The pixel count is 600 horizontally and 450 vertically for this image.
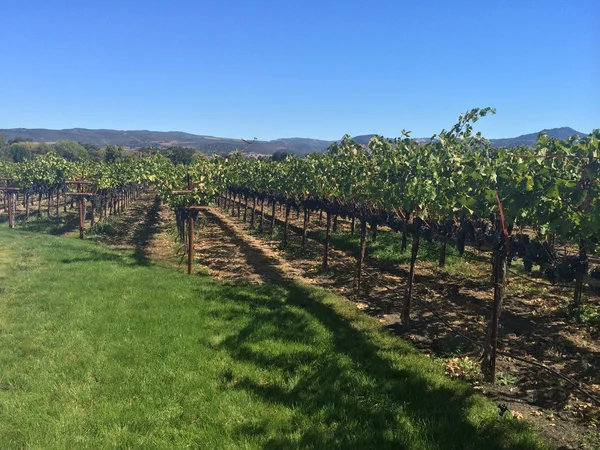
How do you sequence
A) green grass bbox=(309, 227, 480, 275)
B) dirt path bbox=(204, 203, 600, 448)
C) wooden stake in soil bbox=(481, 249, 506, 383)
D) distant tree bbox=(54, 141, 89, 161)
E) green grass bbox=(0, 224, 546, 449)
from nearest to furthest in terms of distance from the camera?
green grass bbox=(0, 224, 546, 449) → dirt path bbox=(204, 203, 600, 448) → wooden stake in soil bbox=(481, 249, 506, 383) → green grass bbox=(309, 227, 480, 275) → distant tree bbox=(54, 141, 89, 161)

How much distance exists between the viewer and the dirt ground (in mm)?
7297

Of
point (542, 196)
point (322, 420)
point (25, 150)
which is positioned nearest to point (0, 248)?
point (322, 420)

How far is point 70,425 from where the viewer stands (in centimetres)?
595

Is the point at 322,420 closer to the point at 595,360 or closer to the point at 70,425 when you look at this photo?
the point at 70,425

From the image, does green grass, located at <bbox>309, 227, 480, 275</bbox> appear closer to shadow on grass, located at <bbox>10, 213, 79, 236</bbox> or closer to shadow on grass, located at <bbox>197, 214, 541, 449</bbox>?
shadow on grass, located at <bbox>197, 214, 541, 449</bbox>

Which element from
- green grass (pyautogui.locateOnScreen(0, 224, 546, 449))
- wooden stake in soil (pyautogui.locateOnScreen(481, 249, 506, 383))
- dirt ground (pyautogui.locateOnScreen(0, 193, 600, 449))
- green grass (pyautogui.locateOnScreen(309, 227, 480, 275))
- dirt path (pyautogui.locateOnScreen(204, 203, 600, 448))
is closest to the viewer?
green grass (pyautogui.locateOnScreen(0, 224, 546, 449))

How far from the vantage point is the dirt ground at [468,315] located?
730 cm

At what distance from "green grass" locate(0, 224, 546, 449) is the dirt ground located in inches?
32.1

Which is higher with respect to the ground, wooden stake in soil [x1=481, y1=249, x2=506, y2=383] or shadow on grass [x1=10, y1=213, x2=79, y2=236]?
wooden stake in soil [x1=481, y1=249, x2=506, y2=383]

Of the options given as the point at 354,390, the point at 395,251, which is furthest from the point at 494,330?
the point at 395,251

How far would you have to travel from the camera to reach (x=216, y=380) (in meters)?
7.55

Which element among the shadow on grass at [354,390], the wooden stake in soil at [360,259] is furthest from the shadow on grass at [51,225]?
the shadow on grass at [354,390]

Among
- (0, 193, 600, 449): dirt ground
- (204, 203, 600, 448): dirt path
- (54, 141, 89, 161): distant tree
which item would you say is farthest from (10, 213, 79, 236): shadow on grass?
(54, 141, 89, 161): distant tree

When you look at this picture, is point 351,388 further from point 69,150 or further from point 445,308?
point 69,150
